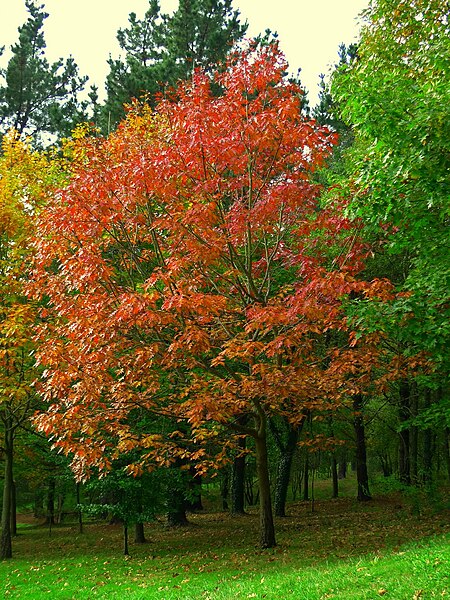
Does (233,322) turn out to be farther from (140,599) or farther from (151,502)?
(151,502)

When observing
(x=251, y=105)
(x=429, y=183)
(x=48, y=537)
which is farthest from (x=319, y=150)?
(x=48, y=537)

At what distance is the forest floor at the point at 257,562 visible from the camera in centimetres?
688

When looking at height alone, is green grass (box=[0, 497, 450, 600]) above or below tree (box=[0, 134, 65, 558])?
below

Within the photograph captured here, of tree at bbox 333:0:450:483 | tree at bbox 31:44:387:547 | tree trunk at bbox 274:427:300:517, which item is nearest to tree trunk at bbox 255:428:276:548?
tree at bbox 31:44:387:547

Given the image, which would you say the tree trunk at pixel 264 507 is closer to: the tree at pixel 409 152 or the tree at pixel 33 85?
the tree at pixel 409 152

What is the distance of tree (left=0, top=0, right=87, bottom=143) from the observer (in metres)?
27.3

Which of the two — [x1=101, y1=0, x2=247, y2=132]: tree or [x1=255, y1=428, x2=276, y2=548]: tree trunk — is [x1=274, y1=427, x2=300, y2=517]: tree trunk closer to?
Result: [x1=255, y1=428, x2=276, y2=548]: tree trunk

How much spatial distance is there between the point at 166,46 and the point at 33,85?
8658mm

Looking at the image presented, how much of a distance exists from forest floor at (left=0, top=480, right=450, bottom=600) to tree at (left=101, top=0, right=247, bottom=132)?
16488 millimetres

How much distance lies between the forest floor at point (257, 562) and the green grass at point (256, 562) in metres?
0.03

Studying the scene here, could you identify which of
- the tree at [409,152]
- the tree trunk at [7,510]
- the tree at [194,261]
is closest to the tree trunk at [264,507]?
the tree at [194,261]

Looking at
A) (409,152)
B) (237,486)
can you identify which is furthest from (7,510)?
(409,152)

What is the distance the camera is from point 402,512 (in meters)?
15.2

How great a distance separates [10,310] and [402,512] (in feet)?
41.0
